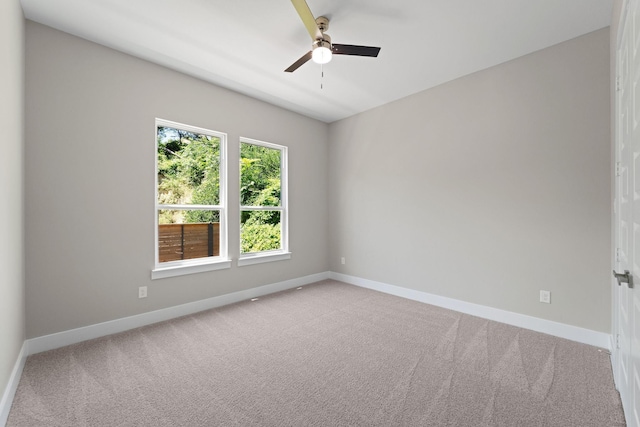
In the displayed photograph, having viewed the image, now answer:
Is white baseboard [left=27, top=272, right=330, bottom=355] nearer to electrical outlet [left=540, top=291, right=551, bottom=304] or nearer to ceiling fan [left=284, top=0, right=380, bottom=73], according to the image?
ceiling fan [left=284, top=0, right=380, bottom=73]

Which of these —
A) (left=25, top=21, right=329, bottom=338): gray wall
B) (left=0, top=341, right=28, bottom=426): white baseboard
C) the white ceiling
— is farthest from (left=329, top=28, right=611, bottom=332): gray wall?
(left=0, top=341, right=28, bottom=426): white baseboard

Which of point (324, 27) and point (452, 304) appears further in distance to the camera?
point (452, 304)

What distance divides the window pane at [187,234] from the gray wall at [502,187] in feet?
7.20

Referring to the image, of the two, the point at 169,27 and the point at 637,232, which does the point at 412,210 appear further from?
the point at 169,27

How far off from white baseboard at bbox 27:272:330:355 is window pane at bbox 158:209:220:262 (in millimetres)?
563

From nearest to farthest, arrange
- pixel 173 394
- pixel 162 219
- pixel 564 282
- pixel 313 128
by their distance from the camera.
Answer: pixel 173 394 < pixel 564 282 < pixel 162 219 < pixel 313 128

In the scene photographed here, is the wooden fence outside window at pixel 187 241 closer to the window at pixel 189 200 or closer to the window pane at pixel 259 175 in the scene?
the window at pixel 189 200

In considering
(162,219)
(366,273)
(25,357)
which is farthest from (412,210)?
(25,357)

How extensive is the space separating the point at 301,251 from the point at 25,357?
3140 mm

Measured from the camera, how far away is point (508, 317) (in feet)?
9.97

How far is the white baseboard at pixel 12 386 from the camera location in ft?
5.28

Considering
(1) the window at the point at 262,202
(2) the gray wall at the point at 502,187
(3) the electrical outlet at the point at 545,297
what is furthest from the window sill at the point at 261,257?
(3) the electrical outlet at the point at 545,297

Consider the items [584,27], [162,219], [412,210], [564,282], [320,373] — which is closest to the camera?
[320,373]

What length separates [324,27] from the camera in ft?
7.91
